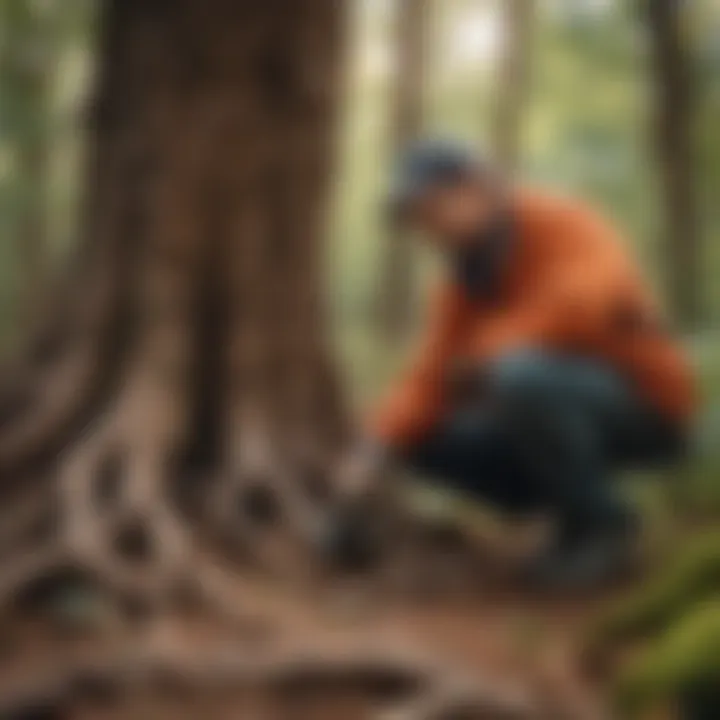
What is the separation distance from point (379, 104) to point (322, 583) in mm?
667

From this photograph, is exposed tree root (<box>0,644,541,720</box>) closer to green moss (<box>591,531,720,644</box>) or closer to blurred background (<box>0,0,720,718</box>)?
blurred background (<box>0,0,720,718</box>)

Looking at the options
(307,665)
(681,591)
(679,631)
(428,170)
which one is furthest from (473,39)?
(679,631)

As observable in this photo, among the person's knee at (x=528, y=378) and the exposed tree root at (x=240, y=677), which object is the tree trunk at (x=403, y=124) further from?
the exposed tree root at (x=240, y=677)

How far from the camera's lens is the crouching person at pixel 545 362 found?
1894 mm

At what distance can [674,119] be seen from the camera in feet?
7.39

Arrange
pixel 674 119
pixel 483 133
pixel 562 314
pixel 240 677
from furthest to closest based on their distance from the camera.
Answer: pixel 674 119 → pixel 483 133 → pixel 562 314 → pixel 240 677

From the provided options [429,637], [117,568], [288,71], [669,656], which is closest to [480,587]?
[429,637]

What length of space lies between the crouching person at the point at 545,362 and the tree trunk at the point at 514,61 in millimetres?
198

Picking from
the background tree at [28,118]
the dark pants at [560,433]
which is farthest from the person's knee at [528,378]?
the background tree at [28,118]

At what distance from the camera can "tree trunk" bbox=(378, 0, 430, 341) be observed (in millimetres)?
2045

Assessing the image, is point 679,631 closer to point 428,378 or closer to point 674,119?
point 428,378

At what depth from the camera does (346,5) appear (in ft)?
7.32

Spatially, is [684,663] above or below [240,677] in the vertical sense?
below

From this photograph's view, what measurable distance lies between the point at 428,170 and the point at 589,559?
0.50m
